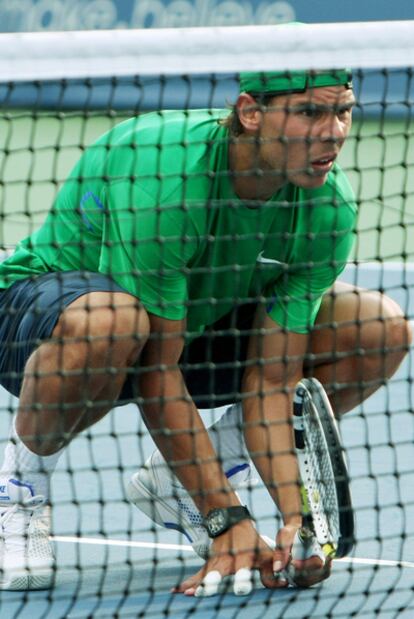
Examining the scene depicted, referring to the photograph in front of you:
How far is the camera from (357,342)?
9.96 feet

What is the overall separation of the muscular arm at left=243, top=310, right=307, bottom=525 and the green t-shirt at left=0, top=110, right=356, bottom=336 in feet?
0.18

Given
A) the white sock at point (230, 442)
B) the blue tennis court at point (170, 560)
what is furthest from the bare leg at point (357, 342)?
the white sock at point (230, 442)

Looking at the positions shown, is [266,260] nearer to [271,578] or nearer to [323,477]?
[323,477]

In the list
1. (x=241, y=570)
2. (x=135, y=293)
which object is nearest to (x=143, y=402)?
(x=135, y=293)

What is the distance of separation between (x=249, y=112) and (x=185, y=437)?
65 centimetres

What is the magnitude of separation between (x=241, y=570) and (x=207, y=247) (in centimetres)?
65

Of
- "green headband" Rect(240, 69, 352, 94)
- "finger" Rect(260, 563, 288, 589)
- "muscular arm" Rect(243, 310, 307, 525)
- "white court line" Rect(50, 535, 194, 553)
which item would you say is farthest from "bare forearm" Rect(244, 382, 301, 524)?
"green headband" Rect(240, 69, 352, 94)

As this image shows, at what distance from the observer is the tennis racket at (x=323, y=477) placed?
262 cm

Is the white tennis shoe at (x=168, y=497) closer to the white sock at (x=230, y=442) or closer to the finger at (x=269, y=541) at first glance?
the white sock at (x=230, y=442)

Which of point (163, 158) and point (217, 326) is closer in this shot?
point (163, 158)

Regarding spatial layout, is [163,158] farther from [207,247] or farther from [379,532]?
[379,532]

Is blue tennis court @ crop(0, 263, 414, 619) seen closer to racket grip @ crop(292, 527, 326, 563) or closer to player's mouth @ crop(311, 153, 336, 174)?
racket grip @ crop(292, 527, 326, 563)

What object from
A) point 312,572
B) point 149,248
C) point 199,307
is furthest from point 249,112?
point 312,572

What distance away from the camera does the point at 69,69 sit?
7.86 ft
